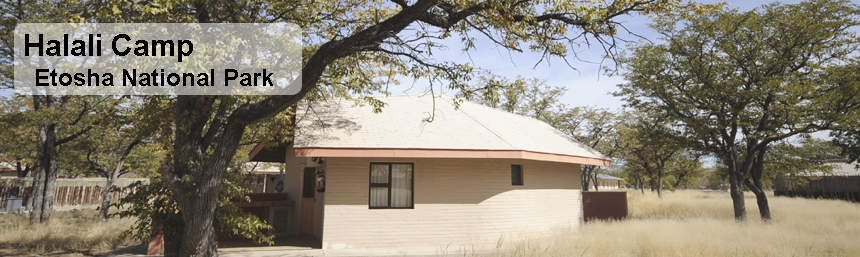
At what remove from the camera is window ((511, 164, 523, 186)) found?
Answer: 12.8m

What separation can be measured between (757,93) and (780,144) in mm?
3689

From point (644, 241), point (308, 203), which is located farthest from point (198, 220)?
point (644, 241)

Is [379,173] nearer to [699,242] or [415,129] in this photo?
[415,129]

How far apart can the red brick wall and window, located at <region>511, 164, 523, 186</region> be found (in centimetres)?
556

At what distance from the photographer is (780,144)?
55.3ft

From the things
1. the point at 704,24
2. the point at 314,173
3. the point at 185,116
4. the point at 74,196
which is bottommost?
the point at 74,196

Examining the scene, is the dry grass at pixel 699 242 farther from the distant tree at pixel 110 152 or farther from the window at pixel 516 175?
the distant tree at pixel 110 152

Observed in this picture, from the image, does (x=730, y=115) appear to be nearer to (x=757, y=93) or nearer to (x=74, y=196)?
(x=757, y=93)

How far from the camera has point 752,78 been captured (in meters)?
15.9

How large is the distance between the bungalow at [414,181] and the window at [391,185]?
27 millimetres

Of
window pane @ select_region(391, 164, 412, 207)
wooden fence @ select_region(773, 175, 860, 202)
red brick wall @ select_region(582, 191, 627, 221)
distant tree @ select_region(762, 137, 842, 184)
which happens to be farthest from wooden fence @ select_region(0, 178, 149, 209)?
wooden fence @ select_region(773, 175, 860, 202)

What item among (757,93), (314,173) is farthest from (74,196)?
(757,93)

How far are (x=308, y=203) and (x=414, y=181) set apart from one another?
3823 mm

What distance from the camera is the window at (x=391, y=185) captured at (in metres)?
11.3
